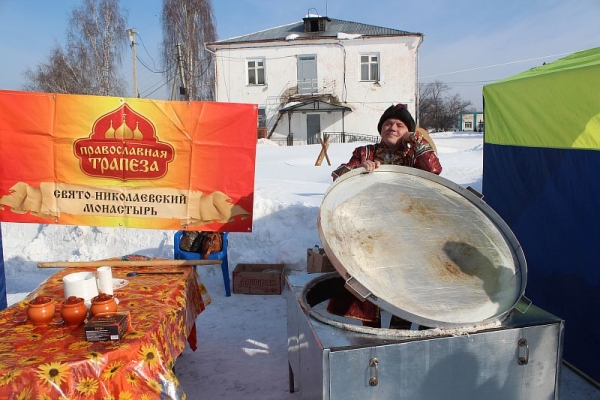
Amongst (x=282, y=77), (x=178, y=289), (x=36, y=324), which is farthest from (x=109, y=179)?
(x=282, y=77)

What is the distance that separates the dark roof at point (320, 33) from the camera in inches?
951

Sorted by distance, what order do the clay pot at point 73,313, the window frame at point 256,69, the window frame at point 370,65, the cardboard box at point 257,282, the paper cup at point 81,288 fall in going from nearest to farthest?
1. the clay pot at point 73,313
2. the paper cup at point 81,288
3. the cardboard box at point 257,282
4. the window frame at point 370,65
5. the window frame at point 256,69

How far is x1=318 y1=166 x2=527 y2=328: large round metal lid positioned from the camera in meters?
2.10

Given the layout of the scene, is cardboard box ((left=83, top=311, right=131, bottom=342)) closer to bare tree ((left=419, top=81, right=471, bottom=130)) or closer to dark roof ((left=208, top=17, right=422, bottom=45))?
dark roof ((left=208, top=17, right=422, bottom=45))

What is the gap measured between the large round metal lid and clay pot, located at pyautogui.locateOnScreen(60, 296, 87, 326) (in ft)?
4.21

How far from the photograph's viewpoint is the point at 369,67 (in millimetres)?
24531

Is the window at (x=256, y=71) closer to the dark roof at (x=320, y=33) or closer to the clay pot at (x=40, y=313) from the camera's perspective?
the dark roof at (x=320, y=33)

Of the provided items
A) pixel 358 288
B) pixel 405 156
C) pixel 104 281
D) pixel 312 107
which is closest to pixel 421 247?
pixel 358 288

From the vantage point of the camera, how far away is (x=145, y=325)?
222 cm

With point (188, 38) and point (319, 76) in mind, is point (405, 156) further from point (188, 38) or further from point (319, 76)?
point (188, 38)

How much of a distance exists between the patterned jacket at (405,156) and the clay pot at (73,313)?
162cm

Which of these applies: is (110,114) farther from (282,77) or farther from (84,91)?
(84,91)

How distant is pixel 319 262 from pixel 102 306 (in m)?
2.67

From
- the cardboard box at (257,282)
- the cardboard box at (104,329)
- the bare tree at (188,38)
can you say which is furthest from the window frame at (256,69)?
the cardboard box at (104,329)
